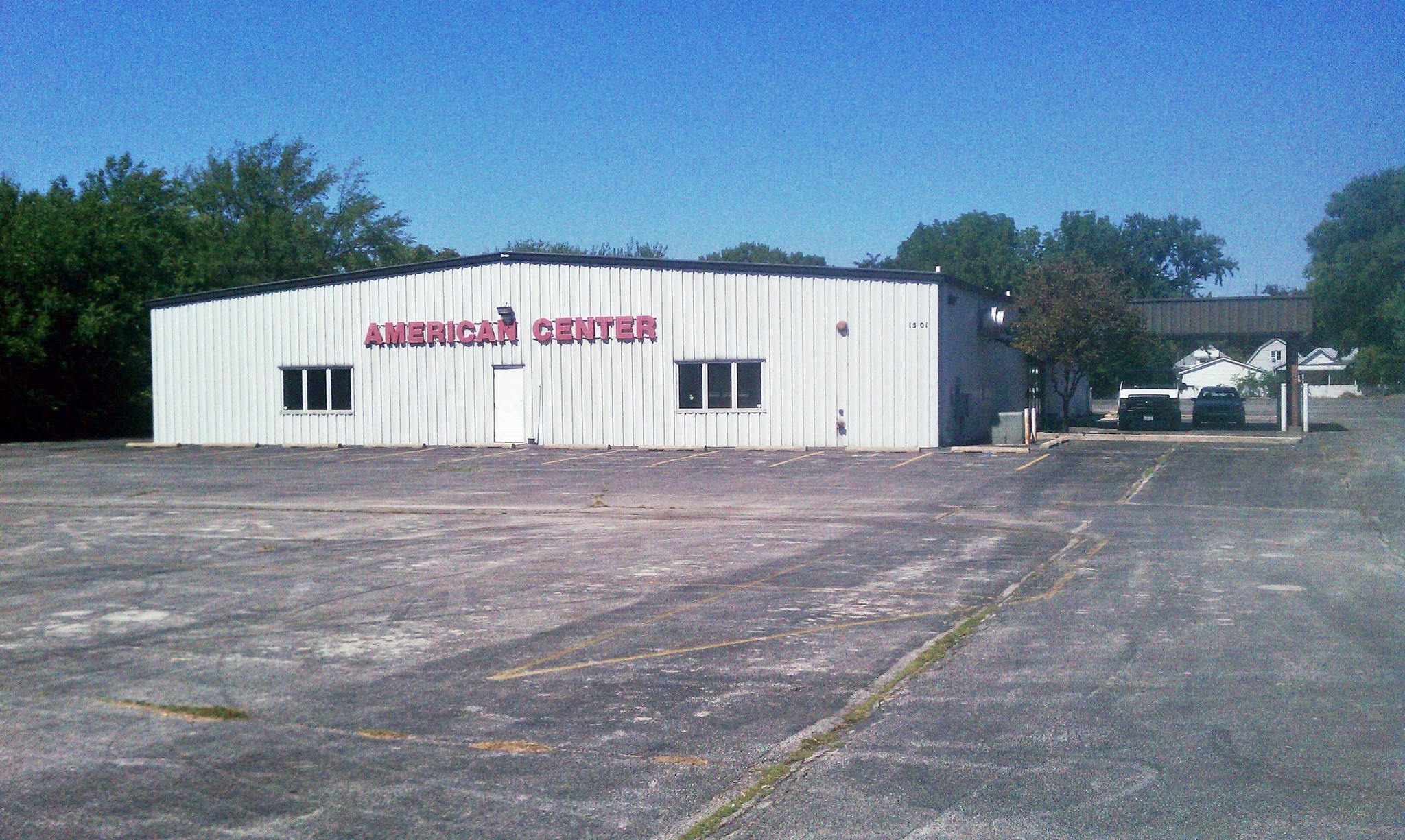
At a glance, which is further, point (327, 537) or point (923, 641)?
point (327, 537)

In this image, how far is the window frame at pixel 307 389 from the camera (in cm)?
3438

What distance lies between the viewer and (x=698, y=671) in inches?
299

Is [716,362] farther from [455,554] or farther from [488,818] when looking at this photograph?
[488,818]

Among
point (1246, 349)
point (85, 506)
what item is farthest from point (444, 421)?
point (1246, 349)

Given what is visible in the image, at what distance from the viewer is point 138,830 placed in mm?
4941

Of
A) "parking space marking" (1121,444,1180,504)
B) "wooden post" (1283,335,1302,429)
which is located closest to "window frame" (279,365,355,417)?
"parking space marking" (1121,444,1180,504)

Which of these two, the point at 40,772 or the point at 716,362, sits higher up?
the point at 716,362

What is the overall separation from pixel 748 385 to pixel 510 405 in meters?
6.89

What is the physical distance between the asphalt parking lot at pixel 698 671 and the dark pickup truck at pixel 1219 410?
23140 millimetres

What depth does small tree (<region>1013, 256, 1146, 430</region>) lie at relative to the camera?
113 feet

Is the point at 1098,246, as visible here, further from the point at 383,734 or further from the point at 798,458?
the point at 383,734

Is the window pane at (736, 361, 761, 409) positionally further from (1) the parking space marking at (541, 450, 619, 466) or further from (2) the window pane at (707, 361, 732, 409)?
(1) the parking space marking at (541, 450, 619, 466)

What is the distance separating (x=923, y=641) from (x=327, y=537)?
8.62m

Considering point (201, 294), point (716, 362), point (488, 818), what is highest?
point (201, 294)
